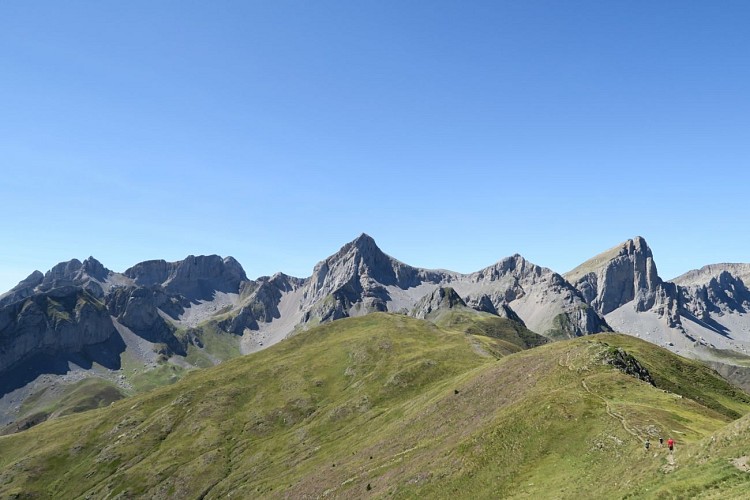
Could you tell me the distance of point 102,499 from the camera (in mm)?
137750

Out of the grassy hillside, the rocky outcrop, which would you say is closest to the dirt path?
the grassy hillside

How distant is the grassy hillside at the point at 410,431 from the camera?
5078 centimetres

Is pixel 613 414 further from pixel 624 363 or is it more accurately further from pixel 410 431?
pixel 410 431

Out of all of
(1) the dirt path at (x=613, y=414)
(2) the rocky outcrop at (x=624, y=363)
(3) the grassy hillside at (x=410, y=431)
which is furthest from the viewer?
(2) the rocky outcrop at (x=624, y=363)

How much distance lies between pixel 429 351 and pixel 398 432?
267 ft

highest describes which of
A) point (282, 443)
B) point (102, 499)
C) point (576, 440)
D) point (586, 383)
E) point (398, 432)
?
point (586, 383)

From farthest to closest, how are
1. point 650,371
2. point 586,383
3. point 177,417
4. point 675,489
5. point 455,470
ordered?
point 177,417
point 650,371
point 586,383
point 455,470
point 675,489

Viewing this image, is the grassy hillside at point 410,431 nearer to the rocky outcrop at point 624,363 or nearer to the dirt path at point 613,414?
the dirt path at point 613,414

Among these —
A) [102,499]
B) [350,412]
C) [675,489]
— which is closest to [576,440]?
[675,489]

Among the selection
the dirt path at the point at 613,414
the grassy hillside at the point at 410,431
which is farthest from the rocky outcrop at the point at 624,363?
the dirt path at the point at 613,414

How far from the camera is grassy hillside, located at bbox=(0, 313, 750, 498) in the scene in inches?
1999

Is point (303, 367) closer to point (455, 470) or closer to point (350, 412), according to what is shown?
point (350, 412)

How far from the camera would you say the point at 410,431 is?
89688mm

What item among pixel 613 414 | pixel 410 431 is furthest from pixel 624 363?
pixel 410 431
